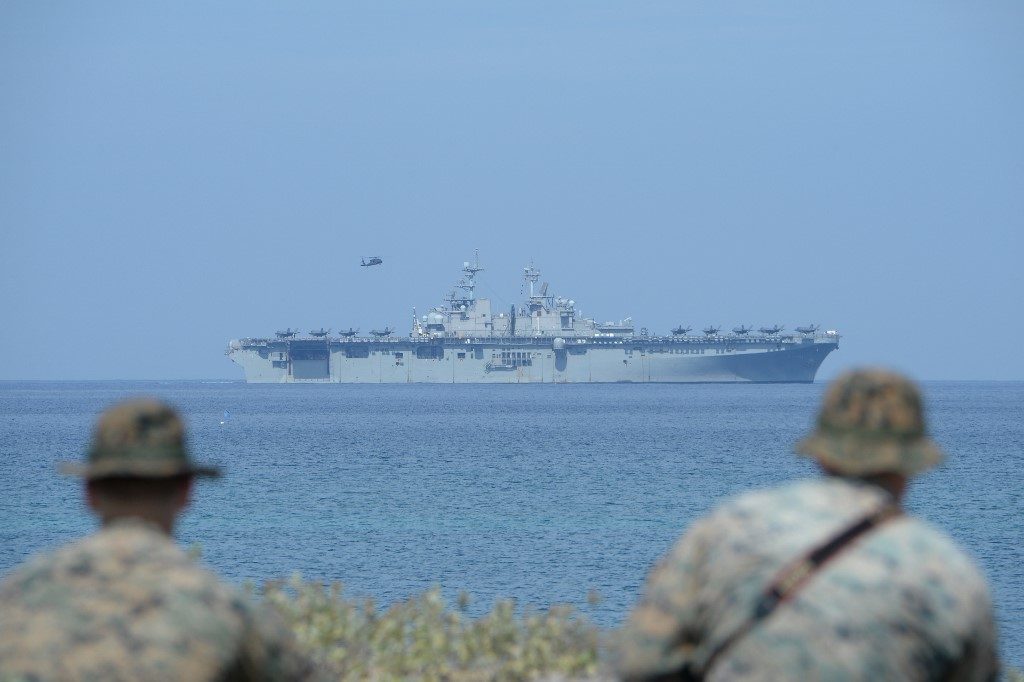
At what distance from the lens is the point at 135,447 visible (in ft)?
10.3

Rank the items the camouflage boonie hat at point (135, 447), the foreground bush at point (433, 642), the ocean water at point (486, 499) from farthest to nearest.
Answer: the ocean water at point (486, 499)
the foreground bush at point (433, 642)
the camouflage boonie hat at point (135, 447)

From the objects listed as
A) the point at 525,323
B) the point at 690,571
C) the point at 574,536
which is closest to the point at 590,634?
the point at 690,571

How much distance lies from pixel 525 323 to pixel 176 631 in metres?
144

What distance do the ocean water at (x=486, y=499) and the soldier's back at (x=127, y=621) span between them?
43.1 ft

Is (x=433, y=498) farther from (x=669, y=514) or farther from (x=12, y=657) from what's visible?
(x=12, y=657)

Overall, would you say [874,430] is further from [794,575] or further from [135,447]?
[135,447]

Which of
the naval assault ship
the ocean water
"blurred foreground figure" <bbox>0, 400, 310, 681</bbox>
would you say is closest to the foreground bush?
"blurred foreground figure" <bbox>0, 400, 310, 681</bbox>

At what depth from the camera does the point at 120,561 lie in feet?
9.93

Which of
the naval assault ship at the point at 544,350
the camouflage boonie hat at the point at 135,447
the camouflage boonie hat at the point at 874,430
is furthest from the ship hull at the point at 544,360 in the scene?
the camouflage boonie hat at the point at 135,447

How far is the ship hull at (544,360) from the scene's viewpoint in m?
141

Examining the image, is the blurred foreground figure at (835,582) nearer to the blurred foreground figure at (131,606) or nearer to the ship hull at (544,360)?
the blurred foreground figure at (131,606)

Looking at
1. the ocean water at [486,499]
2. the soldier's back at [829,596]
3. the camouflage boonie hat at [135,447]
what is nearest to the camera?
the soldier's back at [829,596]

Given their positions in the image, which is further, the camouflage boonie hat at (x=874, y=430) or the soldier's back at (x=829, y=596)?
the camouflage boonie hat at (x=874, y=430)

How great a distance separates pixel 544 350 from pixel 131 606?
141310 millimetres
